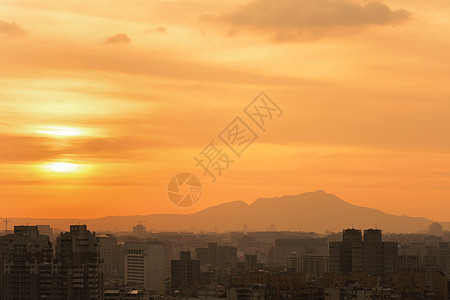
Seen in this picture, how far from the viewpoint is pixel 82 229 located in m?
86.1

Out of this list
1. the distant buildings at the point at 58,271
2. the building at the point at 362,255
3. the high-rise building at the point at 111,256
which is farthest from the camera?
the high-rise building at the point at 111,256

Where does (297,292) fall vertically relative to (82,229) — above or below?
below

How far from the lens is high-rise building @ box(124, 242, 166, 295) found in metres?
146

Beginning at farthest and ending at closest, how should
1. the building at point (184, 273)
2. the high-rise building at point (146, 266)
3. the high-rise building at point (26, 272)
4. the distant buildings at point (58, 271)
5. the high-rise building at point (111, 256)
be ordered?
the high-rise building at point (111, 256)
the high-rise building at point (146, 266)
the building at point (184, 273)
the high-rise building at point (26, 272)
the distant buildings at point (58, 271)

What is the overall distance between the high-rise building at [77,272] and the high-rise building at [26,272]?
1.11m

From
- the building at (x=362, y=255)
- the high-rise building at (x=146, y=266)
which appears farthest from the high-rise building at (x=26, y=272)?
the high-rise building at (x=146, y=266)

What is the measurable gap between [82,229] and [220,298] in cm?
1645

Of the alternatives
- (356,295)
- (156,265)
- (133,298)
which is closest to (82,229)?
(133,298)

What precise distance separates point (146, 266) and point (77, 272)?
6801 centimetres

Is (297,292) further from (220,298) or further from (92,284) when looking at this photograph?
(92,284)

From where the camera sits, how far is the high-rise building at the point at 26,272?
83000 millimetres

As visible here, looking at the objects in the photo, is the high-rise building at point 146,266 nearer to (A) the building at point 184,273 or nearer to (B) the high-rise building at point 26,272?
(A) the building at point 184,273

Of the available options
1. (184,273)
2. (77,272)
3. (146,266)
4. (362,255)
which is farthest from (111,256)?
(77,272)

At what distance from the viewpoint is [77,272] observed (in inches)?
3219
